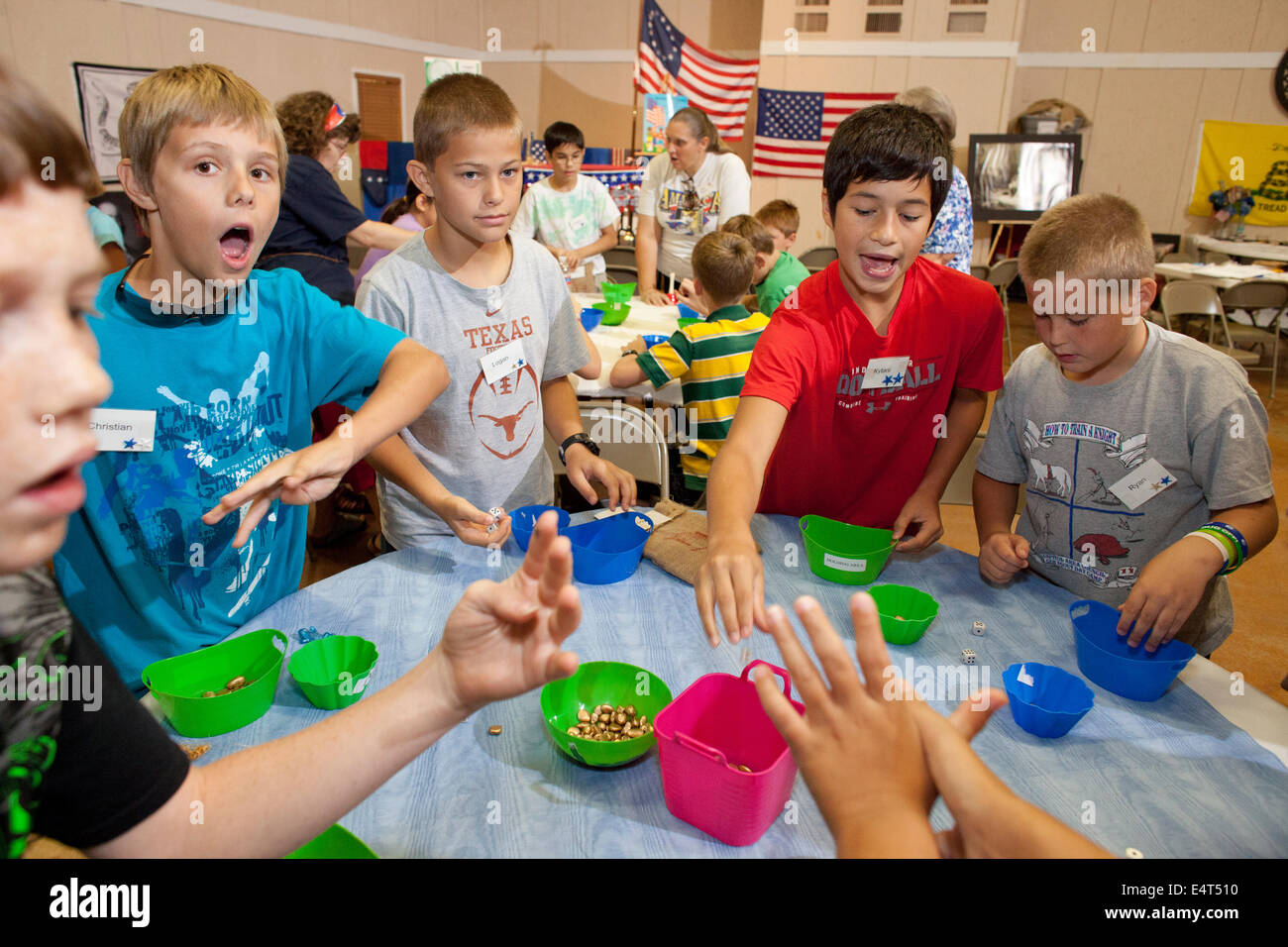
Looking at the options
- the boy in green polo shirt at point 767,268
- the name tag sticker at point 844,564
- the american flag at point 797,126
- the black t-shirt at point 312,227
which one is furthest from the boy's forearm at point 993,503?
the american flag at point 797,126

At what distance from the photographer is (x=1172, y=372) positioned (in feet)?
5.23

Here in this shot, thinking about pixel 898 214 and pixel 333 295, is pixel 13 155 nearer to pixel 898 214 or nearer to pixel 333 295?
pixel 898 214

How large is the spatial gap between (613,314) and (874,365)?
7.47 ft

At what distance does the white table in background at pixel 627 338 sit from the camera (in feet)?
10.0

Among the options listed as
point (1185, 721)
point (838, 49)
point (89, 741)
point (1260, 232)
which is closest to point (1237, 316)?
point (1260, 232)

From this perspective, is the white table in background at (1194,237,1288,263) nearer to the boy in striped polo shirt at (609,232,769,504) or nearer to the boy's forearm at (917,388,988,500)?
the boy in striped polo shirt at (609,232,769,504)

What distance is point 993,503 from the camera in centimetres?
184

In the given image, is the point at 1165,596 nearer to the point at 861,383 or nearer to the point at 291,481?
the point at 861,383

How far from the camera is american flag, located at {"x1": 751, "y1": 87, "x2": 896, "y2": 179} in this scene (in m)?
8.02

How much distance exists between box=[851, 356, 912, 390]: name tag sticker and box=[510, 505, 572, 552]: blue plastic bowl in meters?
0.78

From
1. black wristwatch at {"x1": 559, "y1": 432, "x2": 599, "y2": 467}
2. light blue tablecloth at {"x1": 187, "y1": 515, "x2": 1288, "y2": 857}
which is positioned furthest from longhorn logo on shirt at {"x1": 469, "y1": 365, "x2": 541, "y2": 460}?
light blue tablecloth at {"x1": 187, "y1": 515, "x2": 1288, "y2": 857}

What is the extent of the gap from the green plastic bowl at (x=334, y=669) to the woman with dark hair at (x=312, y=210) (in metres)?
2.87

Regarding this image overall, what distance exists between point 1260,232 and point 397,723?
36.5 feet

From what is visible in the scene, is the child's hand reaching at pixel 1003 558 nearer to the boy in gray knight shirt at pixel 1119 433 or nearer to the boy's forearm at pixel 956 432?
the boy in gray knight shirt at pixel 1119 433
